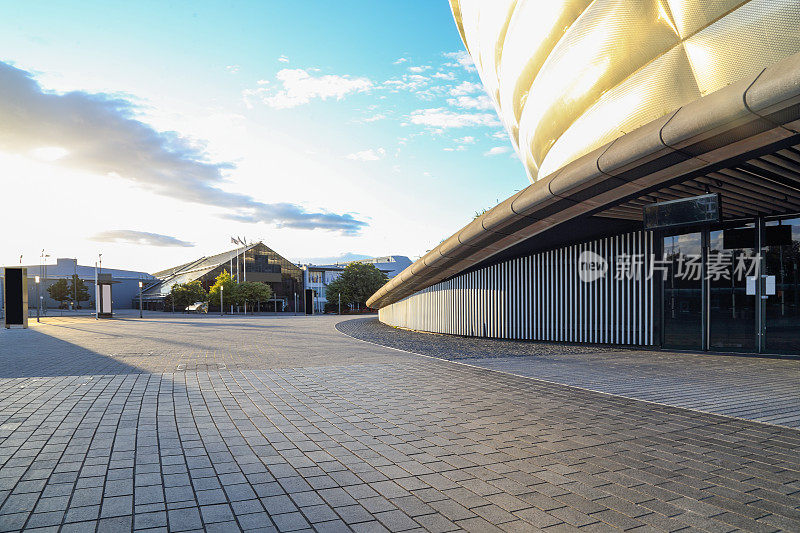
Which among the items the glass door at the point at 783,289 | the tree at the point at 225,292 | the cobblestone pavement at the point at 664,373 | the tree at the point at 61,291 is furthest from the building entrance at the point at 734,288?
the tree at the point at 61,291

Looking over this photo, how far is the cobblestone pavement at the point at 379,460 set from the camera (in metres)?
3.54

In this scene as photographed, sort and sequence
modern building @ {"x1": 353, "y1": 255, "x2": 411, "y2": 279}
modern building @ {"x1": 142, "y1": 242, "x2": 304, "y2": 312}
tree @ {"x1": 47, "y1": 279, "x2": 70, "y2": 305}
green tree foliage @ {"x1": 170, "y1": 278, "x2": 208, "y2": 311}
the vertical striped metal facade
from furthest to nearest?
modern building @ {"x1": 353, "y1": 255, "x2": 411, "y2": 279}
tree @ {"x1": 47, "y1": 279, "x2": 70, "y2": 305}
modern building @ {"x1": 142, "y1": 242, "x2": 304, "y2": 312}
green tree foliage @ {"x1": 170, "y1": 278, "x2": 208, "y2": 311}
the vertical striped metal facade

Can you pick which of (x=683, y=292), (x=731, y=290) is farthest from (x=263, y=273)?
(x=731, y=290)

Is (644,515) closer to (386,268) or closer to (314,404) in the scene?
(314,404)

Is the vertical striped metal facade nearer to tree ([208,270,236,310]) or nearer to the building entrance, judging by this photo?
the building entrance

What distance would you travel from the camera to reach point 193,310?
75.7 meters

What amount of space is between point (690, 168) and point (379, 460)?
7770 millimetres

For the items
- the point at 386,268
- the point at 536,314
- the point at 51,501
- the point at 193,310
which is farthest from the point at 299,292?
the point at 51,501

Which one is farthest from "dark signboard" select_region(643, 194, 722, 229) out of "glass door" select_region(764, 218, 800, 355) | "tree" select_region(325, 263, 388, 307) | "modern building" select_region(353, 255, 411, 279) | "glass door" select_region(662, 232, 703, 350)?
"modern building" select_region(353, 255, 411, 279)

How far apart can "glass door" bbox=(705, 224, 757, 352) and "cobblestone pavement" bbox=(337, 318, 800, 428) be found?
73 centimetres

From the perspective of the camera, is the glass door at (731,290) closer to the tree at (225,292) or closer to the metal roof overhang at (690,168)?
the metal roof overhang at (690,168)

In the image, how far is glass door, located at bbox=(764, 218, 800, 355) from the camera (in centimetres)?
1227

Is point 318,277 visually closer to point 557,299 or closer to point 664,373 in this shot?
point 557,299

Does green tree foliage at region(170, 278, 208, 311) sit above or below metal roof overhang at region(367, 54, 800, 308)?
below
